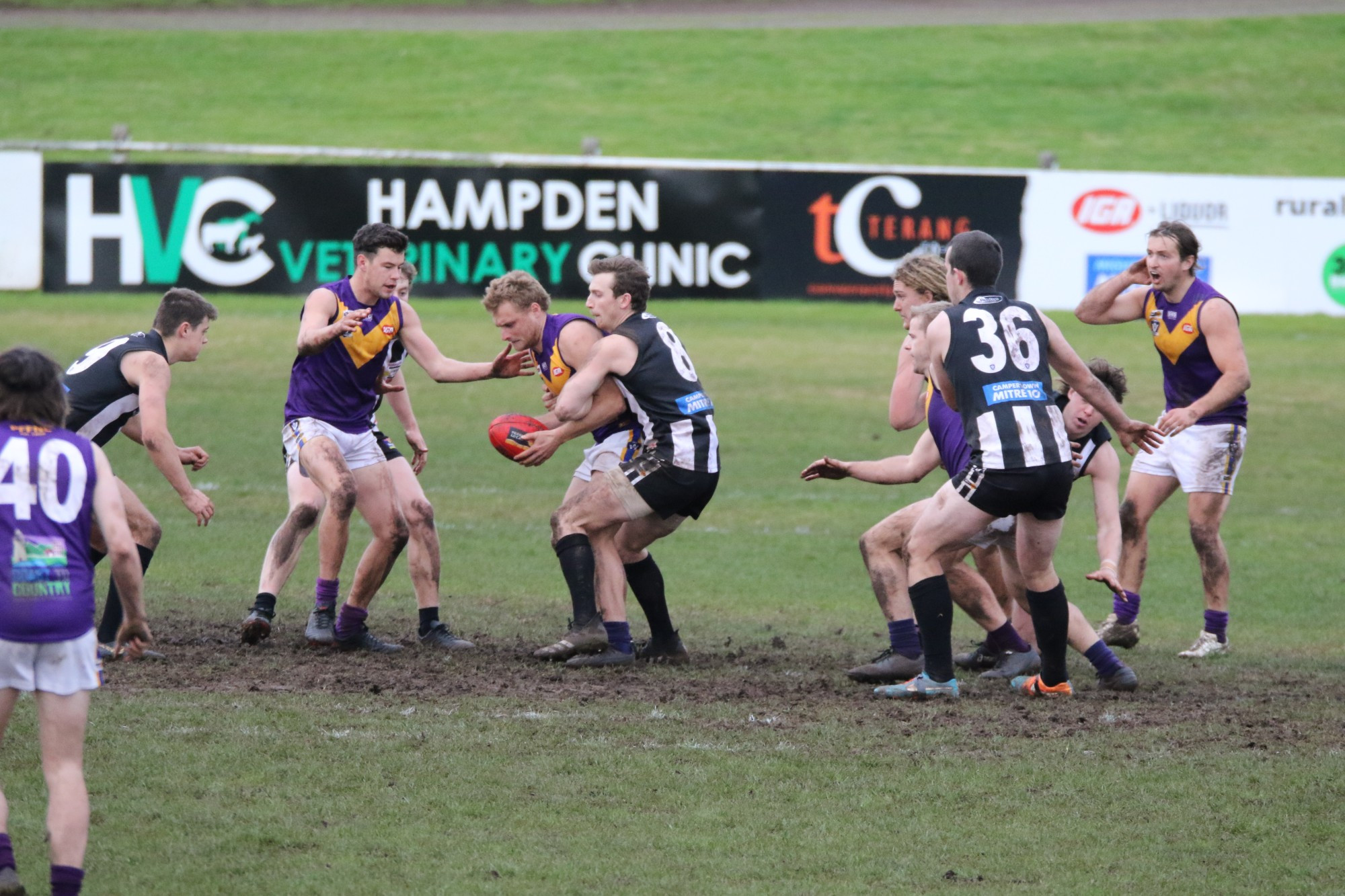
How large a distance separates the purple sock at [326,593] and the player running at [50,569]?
11.6ft

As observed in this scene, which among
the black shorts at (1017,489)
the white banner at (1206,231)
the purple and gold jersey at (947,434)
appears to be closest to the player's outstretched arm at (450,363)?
the purple and gold jersey at (947,434)

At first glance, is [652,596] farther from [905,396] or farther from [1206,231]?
[1206,231]

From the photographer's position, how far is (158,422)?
732 cm

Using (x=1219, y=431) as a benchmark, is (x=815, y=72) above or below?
above

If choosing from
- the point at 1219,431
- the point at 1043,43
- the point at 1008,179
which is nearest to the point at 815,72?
the point at 1043,43

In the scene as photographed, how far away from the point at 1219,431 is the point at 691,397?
3.25m

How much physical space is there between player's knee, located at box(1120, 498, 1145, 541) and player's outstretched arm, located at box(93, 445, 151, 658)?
20.3ft

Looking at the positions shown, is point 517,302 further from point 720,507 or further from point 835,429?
point 835,429

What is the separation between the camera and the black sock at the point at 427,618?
8.52 metres

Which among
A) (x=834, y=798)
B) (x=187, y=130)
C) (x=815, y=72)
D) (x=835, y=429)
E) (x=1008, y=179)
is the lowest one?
(x=834, y=798)

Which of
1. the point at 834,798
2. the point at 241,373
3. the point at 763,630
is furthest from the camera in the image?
the point at 241,373

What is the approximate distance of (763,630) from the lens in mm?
9297

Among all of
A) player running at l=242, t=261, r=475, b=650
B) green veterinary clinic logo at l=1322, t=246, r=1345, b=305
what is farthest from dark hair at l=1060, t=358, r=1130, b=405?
green veterinary clinic logo at l=1322, t=246, r=1345, b=305

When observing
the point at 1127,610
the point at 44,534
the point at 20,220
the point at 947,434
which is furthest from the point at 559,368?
the point at 20,220
